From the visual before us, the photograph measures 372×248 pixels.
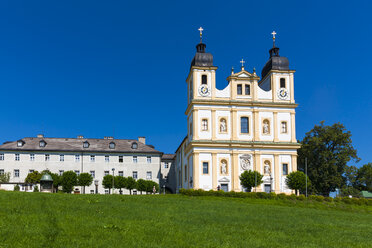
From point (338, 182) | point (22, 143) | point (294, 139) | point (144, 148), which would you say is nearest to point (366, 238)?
point (294, 139)

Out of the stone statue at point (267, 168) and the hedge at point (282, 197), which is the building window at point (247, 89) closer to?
the stone statue at point (267, 168)

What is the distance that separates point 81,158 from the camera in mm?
71875

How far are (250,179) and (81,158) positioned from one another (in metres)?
31.7

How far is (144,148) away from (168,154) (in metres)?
11.6

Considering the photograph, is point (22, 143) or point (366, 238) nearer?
point (366, 238)

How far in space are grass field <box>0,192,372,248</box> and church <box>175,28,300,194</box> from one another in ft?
105

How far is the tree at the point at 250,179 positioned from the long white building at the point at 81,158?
77.3ft

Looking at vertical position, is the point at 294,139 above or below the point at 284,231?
above

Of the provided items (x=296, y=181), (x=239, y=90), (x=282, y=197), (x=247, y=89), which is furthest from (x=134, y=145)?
(x=282, y=197)

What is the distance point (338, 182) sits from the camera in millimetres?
64062

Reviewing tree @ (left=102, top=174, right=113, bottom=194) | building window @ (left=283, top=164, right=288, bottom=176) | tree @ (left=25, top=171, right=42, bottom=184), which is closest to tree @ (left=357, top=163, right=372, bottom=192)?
building window @ (left=283, top=164, right=288, bottom=176)

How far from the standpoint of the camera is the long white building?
6988 centimetres

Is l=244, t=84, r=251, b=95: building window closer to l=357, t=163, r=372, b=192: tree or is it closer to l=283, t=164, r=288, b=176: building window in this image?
l=283, t=164, r=288, b=176: building window

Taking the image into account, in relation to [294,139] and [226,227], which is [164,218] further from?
[294,139]
